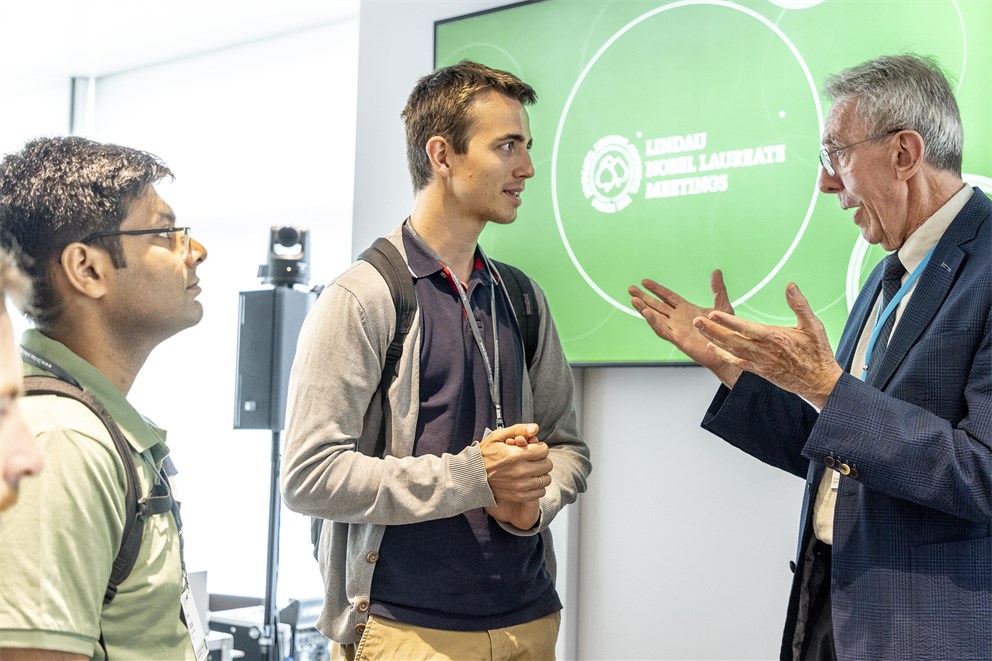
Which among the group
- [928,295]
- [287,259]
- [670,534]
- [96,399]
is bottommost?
[670,534]

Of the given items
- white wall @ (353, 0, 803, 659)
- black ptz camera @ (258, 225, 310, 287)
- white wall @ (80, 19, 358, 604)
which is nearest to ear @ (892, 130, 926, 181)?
white wall @ (353, 0, 803, 659)

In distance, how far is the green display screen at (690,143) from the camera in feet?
8.93

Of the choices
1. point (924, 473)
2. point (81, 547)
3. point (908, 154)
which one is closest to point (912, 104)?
point (908, 154)

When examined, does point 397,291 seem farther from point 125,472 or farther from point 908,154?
point 908,154

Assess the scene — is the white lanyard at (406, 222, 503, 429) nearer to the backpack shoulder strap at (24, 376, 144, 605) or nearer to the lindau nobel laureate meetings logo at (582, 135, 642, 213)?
the backpack shoulder strap at (24, 376, 144, 605)

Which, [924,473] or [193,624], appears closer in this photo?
[193,624]

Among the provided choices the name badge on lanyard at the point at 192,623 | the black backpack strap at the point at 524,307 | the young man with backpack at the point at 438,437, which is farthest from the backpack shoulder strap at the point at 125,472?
the black backpack strap at the point at 524,307

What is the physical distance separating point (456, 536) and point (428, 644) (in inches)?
8.4

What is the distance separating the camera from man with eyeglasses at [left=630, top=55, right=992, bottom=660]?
1614 millimetres

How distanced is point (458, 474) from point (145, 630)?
2.21 feet

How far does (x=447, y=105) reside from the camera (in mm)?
2182

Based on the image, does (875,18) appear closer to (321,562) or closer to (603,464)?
(603,464)

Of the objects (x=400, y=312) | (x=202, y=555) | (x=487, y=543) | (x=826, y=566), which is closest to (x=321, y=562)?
(x=487, y=543)

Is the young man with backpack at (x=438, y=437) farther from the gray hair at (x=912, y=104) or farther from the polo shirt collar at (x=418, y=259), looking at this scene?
the gray hair at (x=912, y=104)
